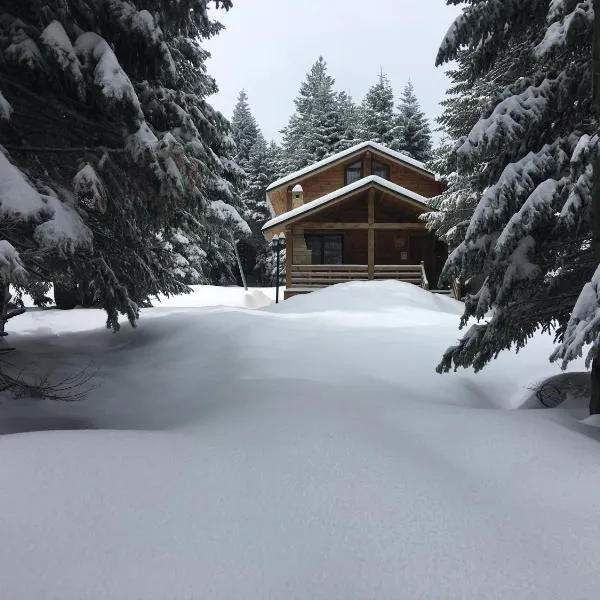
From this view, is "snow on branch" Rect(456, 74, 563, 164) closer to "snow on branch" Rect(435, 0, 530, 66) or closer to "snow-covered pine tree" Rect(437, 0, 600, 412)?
"snow-covered pine tree" Rect(437, 0, 600, 412)

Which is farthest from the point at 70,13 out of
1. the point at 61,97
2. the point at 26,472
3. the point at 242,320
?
the point at 242,320

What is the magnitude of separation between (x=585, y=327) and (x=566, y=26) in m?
2.91

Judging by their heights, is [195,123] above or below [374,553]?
above

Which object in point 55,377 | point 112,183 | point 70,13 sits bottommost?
point 55,377

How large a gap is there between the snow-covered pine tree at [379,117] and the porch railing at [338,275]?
2101 centimetres

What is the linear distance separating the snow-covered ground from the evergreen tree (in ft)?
146

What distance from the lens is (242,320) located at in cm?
1105

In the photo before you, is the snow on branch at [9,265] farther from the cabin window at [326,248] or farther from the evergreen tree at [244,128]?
the evergreen tree at [244,128]

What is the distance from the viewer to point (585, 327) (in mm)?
3631

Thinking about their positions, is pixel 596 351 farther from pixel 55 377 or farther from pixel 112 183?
pixel 55 377

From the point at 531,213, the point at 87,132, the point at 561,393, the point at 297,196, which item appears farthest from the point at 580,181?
the point at 297,196

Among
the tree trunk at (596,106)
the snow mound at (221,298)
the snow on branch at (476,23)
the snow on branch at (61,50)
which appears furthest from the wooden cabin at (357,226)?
the tree trunk at (596,106)

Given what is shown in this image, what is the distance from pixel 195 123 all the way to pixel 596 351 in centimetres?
678

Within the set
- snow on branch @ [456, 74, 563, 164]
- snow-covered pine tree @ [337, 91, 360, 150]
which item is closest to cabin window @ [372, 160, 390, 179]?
snow-covered pine tree @ [337, 91, 360, 150]
